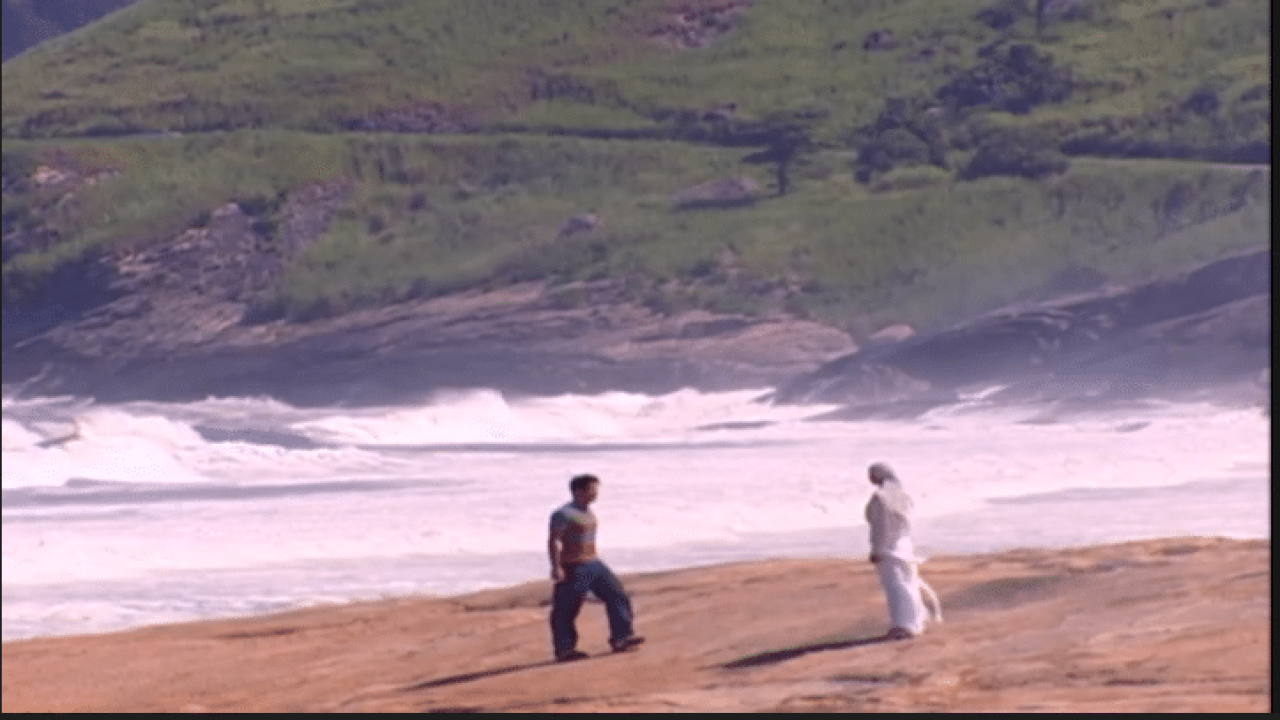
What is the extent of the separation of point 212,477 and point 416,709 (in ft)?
89.0

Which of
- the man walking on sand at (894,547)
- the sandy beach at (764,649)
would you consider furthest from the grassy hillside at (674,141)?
the man walking on sand at (894,547)

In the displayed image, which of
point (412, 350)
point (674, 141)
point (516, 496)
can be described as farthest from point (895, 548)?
point (674, 141)

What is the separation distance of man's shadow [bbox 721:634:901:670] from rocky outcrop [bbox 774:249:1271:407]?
3869 cm

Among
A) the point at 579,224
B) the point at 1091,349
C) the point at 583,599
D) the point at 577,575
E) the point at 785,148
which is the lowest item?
the point at 583,599

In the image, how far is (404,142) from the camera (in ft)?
318

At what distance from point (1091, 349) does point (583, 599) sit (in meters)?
46.6

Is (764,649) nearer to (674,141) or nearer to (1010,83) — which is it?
(1010,83)

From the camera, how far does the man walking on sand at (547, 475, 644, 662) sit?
14.9 metres

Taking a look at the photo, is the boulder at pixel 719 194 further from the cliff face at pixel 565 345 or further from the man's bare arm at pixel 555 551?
the man's bare arm at pixel 555 551

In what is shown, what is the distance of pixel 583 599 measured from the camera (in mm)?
15312

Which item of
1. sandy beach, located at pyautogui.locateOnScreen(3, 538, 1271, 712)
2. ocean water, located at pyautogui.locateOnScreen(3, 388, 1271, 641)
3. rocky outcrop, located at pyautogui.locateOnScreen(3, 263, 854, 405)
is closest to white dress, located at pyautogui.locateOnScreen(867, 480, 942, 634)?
sandy beach, located at pyautogui.locateOnScreen(3, 538, 1271, 712)

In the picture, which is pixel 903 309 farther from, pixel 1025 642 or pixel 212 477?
pixel 1025 642

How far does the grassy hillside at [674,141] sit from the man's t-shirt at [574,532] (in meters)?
60.7

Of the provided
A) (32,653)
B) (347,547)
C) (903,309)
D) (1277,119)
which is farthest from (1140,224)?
(1277,119)
